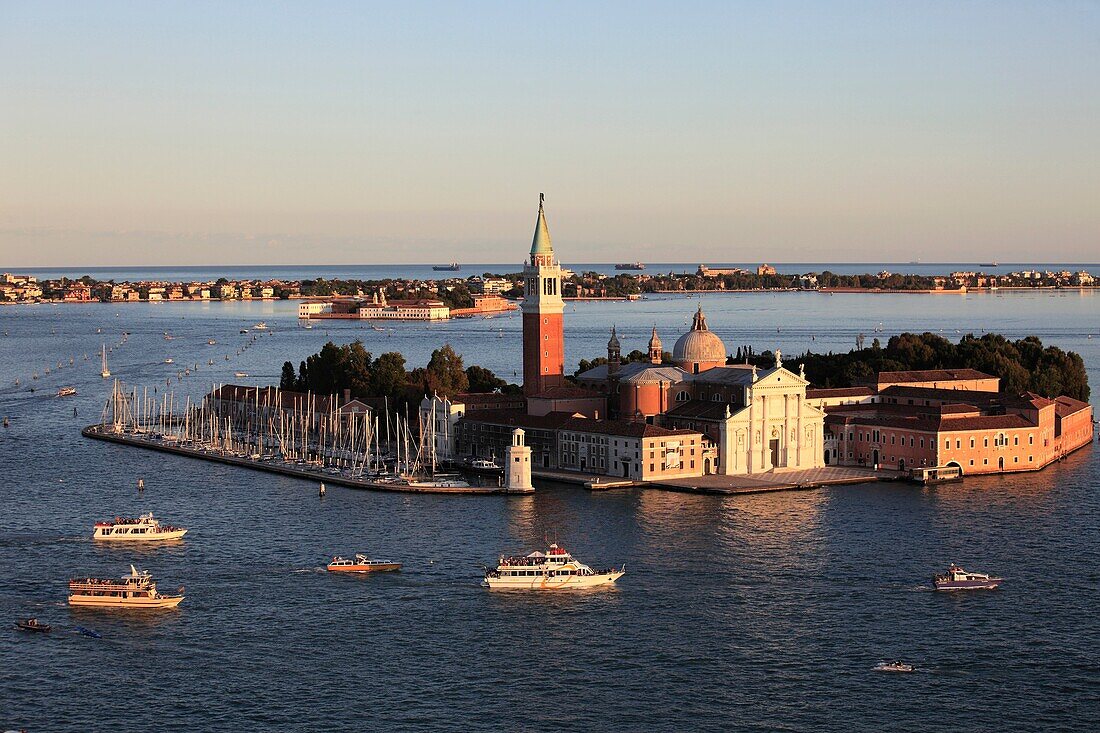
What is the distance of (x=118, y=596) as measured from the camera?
29297 mm

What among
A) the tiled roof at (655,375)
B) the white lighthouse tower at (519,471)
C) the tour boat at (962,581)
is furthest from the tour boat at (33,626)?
the tiled roof at (655,375)

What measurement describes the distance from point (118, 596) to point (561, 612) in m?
8.39

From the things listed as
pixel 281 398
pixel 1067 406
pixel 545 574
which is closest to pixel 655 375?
pixel 1067 406

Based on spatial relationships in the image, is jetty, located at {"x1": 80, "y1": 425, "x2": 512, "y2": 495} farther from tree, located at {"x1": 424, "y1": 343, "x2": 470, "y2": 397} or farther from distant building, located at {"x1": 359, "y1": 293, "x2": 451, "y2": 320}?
distant building, located at {"x1": 359, "y1": 293, "x2": 451, "y2": 320}

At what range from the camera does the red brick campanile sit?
2003 inches

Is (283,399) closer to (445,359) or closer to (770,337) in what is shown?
(445,359)

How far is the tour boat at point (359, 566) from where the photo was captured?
31953mm

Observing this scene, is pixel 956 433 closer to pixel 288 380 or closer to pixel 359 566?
pixel 359 566

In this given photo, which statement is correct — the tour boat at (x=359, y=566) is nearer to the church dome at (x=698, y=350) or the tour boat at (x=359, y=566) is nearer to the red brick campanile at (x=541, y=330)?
the red brick campanile at (x=541, y=330)

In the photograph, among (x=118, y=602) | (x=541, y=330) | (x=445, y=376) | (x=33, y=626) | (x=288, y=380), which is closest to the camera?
(x=33, y=626)

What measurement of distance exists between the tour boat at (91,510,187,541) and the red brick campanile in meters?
17.3

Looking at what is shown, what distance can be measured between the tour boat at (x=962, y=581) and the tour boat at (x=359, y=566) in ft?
36.0

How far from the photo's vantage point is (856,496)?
136 ft

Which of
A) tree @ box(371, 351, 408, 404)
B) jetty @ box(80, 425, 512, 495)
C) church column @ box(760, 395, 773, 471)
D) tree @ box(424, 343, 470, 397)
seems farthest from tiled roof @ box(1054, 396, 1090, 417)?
tree @ box(371, 351, 408, 404)
